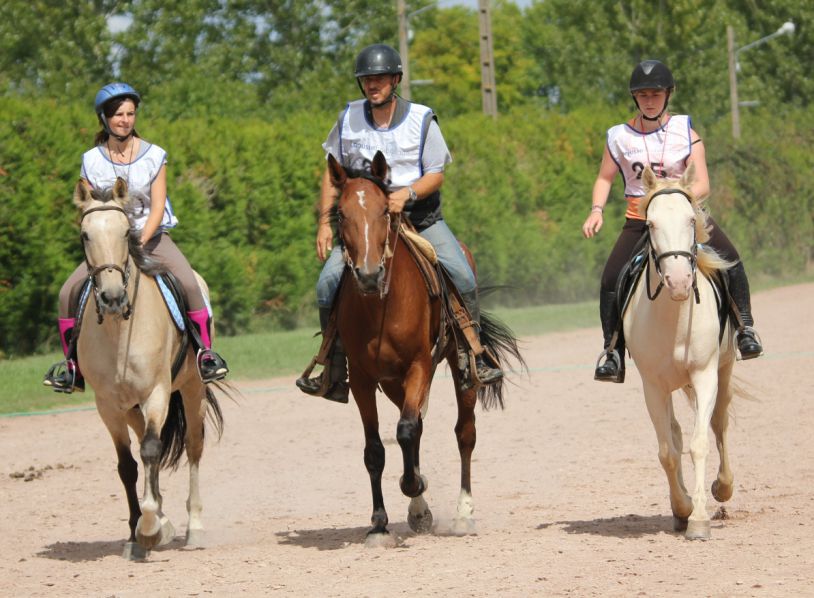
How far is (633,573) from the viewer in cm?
743

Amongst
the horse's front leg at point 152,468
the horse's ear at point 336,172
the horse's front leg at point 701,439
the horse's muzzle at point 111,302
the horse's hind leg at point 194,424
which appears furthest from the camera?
the horse's hind leg at point 194,424

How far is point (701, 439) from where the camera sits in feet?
28.6

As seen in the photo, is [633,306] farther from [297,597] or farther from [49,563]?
[49,563]

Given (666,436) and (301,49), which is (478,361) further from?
(301,49)

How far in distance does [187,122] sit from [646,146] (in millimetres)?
15574

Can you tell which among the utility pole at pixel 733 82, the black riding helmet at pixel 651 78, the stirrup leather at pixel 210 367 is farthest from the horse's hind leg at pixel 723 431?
the utility pole at pixel 733 82

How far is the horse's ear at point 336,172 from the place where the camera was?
8.62m

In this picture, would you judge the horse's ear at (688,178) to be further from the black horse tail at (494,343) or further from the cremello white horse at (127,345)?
the cremello white horse at (127,345)

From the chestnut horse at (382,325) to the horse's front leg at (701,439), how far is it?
5.11ft

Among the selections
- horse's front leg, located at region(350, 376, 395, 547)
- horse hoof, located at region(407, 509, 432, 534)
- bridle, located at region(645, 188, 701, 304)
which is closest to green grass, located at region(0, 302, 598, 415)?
horse hoof, located at region(407, 509, 432, 534)

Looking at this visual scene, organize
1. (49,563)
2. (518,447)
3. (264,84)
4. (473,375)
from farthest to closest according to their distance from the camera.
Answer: (264,84), (518,447), (473,375), (49,563)

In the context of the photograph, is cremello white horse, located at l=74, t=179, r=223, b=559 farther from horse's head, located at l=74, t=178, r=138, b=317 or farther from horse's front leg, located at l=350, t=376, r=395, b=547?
horse's front leg, located at l=350, t=376, r=395, b=547

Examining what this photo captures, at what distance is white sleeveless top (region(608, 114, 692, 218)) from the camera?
9.25 meters

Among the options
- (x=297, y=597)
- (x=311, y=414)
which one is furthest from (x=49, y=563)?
(x=311, y=414)
